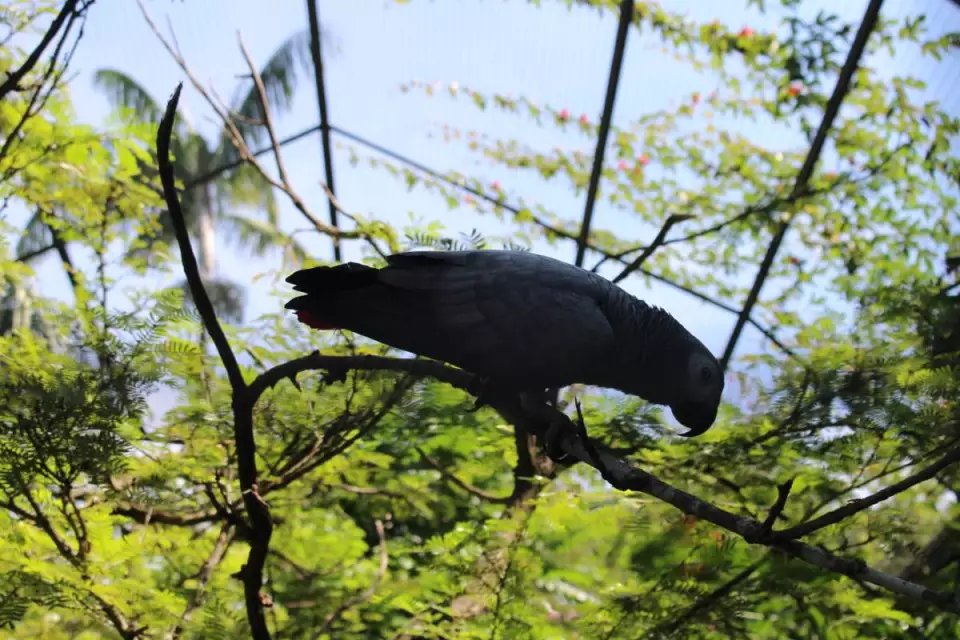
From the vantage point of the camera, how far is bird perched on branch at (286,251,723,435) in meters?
1.99

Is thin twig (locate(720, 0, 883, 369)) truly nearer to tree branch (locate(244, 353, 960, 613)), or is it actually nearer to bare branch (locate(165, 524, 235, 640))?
tree branch (locate(244, 353, 960, 613))

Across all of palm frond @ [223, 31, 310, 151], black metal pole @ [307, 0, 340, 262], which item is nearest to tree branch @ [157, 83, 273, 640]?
black metal pole @ [307, 0, 340, 262]

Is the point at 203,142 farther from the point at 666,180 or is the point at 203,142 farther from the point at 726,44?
the point at 726,44

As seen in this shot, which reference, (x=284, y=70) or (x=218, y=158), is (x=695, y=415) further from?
(x=218, y=158)

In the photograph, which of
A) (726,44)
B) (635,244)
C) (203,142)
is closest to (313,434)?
(635,244)

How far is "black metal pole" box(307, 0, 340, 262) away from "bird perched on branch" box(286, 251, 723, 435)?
213 centimetres

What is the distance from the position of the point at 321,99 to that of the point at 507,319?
3016 mm

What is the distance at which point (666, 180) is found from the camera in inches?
208

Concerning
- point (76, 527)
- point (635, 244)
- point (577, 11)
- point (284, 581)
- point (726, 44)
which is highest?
point (726, 44)

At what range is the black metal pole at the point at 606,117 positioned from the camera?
3910 mm

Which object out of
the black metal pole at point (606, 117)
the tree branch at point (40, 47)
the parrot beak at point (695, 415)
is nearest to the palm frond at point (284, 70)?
the black metal pole at point (606, 117)

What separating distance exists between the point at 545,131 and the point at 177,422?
2952mm

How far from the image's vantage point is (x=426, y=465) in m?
3.78

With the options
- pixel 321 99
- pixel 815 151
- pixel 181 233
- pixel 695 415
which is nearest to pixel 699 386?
pixel 695 415
